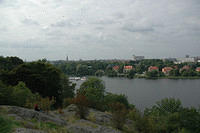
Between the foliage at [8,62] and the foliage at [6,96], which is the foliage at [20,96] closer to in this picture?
the foliage at [6,96]


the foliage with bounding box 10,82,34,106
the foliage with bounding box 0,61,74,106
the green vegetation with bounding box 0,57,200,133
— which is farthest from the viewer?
the foliage with bounding box 0,61,74,106

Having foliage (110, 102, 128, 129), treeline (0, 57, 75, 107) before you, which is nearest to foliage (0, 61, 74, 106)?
treeline (0, 57, 75, 107)

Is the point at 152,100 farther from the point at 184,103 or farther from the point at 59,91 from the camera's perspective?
the point at 59,91

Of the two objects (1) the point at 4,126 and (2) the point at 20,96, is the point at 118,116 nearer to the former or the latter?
(2) the point at 20,96

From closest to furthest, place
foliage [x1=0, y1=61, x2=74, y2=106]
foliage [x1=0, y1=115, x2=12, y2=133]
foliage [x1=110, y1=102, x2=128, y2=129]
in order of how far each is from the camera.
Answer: foliage [x1=0, y1=115, x2=12, y2=133]
foliage [x1=110, y1=102, x2=128, y2=129]
foliage [x1=0, y1=61, x2=74, y2=106]

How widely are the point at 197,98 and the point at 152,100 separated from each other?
7685 mm

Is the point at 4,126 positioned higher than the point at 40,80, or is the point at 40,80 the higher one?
the point at 4,126

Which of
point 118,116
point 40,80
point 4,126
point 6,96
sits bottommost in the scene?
point 118,116

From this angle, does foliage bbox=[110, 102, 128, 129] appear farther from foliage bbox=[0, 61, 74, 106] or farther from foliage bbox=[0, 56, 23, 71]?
foliage bbox=[0, 56, 23, 71]

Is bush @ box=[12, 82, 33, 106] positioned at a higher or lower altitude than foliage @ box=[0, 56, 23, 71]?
lower

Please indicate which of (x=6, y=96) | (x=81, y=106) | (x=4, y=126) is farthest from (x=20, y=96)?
(x=4, y=126)

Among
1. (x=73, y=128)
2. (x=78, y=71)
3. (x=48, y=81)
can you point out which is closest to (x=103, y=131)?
(x=73, y=128)

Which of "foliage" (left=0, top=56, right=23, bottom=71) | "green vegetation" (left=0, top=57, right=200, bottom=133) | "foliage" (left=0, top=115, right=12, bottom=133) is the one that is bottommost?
"green vegetation" (left=0, top=57, right=200, bottom=133)

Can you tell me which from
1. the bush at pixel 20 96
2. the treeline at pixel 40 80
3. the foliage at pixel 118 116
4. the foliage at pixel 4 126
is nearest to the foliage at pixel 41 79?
the treeline at pixel 40 80
